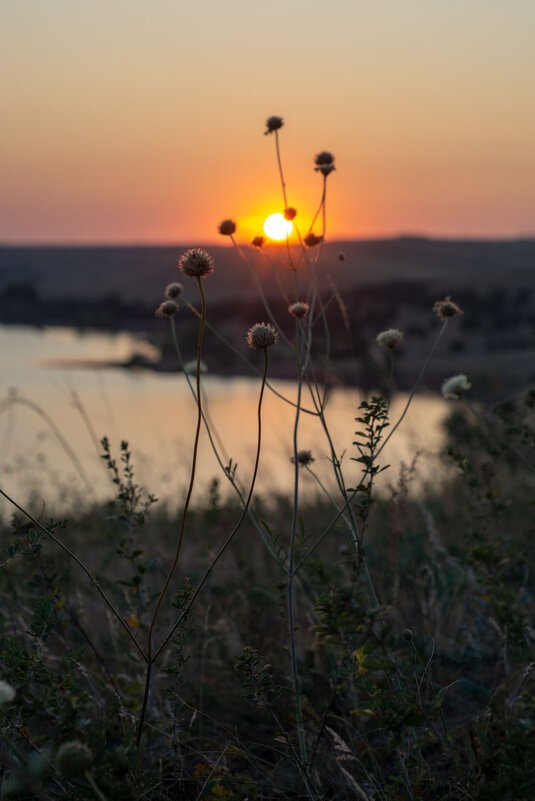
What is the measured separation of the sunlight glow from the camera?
2298mm

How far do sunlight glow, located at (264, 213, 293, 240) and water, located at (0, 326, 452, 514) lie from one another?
0.76 m

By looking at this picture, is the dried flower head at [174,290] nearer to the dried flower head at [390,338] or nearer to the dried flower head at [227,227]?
the dried flower head at [227,227]

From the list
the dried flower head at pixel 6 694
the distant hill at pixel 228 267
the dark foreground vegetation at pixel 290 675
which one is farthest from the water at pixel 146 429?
the distant hill at pixel 228 267

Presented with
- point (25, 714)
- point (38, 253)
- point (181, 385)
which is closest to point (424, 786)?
point (25, 714)

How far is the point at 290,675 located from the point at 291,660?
2.27 feet

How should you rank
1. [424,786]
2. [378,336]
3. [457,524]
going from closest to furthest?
1. [424,786]
2. [378,336]
3. [457,524]

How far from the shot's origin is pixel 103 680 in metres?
2.39

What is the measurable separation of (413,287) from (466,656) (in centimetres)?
3416

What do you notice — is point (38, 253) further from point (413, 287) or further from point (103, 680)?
point (103, 680)

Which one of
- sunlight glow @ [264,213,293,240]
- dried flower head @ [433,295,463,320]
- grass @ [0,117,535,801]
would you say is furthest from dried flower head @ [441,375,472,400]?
sunlight glow @ [264,213,293,240]

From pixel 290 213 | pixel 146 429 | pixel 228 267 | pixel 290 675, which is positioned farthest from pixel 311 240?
pixel 228 267

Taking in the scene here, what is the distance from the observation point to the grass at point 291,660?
4.21 feet

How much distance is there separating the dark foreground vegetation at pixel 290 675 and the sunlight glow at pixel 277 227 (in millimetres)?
687

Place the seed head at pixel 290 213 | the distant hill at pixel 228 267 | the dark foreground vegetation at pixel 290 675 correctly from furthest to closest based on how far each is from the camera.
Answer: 1. the distant hill at pixel 228 267
2. the seed head at pixel 290 213
3. the dark foreground vegetation at pixel 290 675
